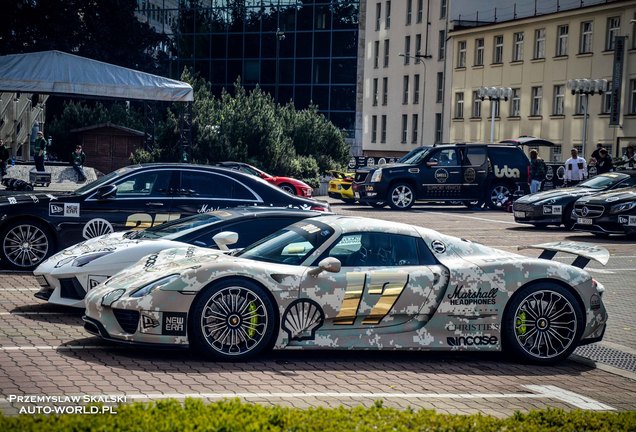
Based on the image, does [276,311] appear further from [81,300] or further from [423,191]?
[423,191]

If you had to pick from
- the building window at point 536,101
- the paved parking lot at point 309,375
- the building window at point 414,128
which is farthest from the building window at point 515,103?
the paved parking lot at point 309,375

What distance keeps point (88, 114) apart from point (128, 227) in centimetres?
3624

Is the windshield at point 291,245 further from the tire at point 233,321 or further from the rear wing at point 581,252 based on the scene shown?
the rear wing at point 581,252

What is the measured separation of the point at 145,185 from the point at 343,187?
21946mm

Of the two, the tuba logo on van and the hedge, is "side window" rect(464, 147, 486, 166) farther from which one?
the hedge

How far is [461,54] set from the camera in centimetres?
6631

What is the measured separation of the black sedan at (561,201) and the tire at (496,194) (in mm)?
7673

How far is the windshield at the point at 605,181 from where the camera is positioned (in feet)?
83.1

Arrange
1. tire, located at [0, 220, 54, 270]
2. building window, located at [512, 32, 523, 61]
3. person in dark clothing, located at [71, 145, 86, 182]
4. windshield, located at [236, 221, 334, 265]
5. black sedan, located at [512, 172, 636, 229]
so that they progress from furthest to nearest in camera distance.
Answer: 1. building window, located at [512, 32, 523, 61]
2. person in dark clothing, located at [71, 145, 86, 182]
3. black sedan, located at [512, 172, 636, 229]
4. tire, located at [0, 220, 54, 270]
5. windshield, located at [236, 221, 334, 265]

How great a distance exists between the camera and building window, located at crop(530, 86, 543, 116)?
57.1m

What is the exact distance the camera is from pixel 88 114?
164 ft

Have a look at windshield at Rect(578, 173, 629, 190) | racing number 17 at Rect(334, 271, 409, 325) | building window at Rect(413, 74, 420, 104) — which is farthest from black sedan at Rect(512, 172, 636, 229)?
building window at Rect(413, 74, 420, 104)

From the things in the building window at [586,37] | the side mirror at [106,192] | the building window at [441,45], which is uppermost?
the building window at [441,45]

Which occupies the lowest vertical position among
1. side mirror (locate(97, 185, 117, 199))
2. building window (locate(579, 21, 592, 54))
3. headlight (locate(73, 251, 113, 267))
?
headlight (locate(73, 251, 113, 267))
